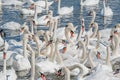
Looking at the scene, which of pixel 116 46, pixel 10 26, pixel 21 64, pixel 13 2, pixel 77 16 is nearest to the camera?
pixel 21 64

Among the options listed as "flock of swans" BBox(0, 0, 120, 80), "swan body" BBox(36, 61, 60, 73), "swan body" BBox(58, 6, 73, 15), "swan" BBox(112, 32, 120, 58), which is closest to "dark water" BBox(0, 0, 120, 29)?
"swan body" BBox(58, 6, 73, 15)

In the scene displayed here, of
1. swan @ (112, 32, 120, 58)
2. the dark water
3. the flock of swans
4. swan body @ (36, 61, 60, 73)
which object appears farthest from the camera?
the dark water

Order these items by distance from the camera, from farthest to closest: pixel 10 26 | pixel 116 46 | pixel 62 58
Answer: pixel 10 26, pixel 116 46, pixel 62 58

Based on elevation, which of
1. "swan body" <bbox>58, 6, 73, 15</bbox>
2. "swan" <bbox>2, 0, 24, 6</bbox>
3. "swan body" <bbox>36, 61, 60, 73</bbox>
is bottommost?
"swan body" <bbox>36, 61, 60, 73</bbox>

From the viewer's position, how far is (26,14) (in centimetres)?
3956

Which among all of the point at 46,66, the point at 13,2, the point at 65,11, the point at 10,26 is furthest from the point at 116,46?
A: the point at 13,2

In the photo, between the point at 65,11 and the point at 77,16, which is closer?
the point at 77,16

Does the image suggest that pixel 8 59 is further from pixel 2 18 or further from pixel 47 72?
pixel 2 18

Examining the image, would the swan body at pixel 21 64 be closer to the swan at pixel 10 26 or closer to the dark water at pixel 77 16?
the swan at pixel 10 26

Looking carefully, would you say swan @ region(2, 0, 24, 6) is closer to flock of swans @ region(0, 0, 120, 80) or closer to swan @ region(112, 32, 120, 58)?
flock of swans @ region(0, 0, 120, 80)

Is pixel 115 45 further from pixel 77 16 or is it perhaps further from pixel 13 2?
pixel 13 2

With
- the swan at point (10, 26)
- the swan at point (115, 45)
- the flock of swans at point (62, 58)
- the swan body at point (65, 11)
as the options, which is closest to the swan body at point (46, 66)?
the flock of swans at point (62, 58)

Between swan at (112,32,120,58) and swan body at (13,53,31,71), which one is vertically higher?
swan at (112,32,120,58)

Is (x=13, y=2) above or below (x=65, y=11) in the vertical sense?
above
